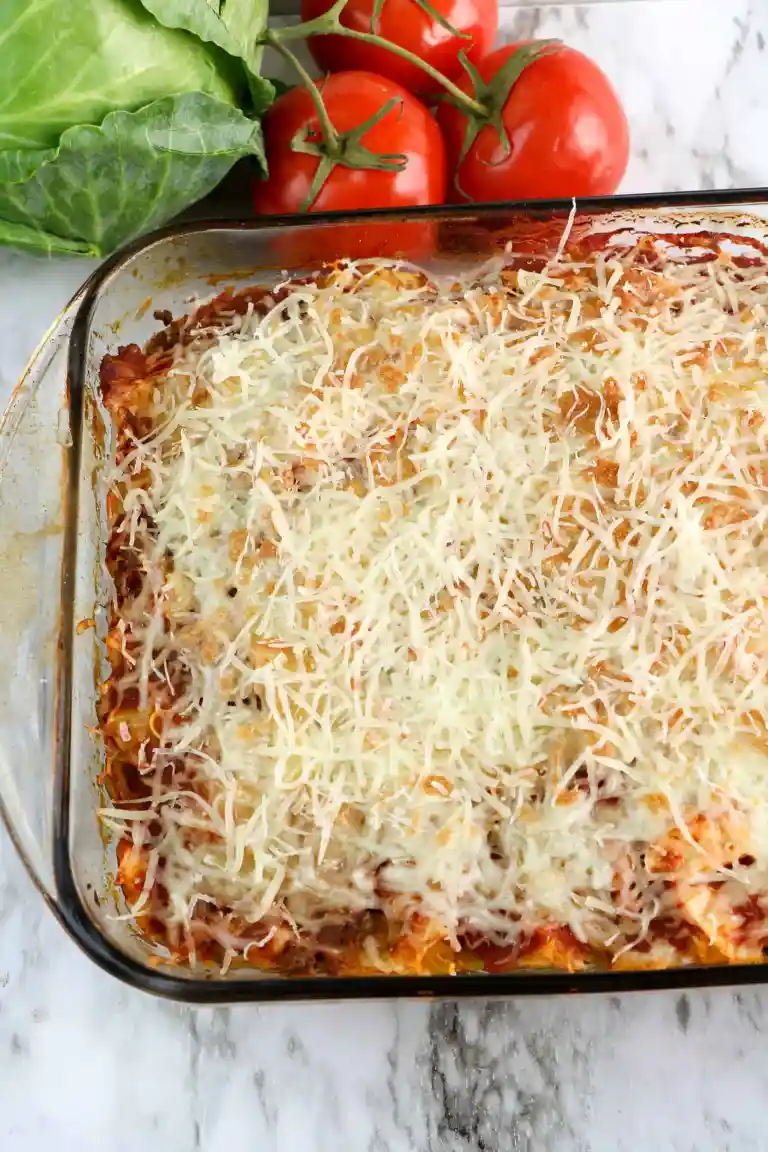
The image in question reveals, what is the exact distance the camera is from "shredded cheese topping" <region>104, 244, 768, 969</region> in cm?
92

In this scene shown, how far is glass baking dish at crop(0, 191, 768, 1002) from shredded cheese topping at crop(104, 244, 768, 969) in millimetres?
67

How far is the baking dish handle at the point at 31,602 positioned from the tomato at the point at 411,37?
497 mm

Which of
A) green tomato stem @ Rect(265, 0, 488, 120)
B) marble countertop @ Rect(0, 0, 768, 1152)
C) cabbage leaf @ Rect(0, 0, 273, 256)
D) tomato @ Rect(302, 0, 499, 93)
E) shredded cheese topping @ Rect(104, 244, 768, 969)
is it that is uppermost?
tomato @ Rect(302, 0, 499, 93)

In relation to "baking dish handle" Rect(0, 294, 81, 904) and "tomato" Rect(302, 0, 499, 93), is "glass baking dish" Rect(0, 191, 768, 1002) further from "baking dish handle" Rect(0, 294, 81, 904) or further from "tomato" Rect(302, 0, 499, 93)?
"tomato" Rect(302, 0, 499, 93)

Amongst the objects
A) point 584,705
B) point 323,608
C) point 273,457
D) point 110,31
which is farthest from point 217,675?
point 110,31

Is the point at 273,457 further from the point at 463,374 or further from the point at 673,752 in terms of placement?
the point at 673,752

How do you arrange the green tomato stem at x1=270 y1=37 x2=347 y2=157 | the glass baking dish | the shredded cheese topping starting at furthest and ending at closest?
1. the green tomato stem at x1=270 y1=37 x2=347 y2=157
2. the glass baking dish
3. the shredded cheese topping

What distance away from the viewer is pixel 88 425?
3.60 ft

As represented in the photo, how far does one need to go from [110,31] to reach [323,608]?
2.07 feet

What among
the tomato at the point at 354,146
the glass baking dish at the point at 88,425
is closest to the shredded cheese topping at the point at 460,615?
the glass baking dish at the point at 88,425

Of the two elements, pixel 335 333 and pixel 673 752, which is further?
pixel 335 333

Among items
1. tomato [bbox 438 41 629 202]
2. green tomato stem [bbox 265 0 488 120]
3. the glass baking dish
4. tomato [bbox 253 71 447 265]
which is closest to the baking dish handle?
the glass baking dish

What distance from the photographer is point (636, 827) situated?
0.92m

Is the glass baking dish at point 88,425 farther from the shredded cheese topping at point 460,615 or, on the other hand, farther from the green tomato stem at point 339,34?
the green tomato stem at point 339,34
